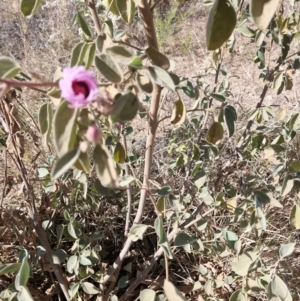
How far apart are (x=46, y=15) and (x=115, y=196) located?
8.94 feet

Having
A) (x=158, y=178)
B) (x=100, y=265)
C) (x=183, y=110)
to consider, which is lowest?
(x=100, y=265)

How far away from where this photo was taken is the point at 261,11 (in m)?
0.52

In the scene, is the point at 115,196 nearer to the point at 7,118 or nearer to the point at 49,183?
the point at 49,183

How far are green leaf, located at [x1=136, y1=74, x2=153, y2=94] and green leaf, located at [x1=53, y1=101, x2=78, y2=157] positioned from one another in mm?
137

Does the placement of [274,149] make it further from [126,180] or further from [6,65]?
[6,65]

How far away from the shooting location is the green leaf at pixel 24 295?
842 mm

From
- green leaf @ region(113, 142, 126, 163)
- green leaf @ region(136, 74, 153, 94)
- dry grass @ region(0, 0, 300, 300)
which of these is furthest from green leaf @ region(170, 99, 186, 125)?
dry grass @ region(0, 0, 300, 300)

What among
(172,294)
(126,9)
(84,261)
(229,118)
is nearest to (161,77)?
(126,9)

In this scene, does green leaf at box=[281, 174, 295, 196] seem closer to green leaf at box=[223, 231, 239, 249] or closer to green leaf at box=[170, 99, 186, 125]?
green leaf at box=[223, 231, 239, 249]

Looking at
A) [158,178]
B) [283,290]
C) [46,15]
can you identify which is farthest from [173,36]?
[283,290]

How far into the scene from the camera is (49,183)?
4.09 feet

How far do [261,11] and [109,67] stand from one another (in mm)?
209

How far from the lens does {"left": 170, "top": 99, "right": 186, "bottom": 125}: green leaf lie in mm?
889

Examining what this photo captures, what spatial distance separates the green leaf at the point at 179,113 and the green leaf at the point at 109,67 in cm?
33
